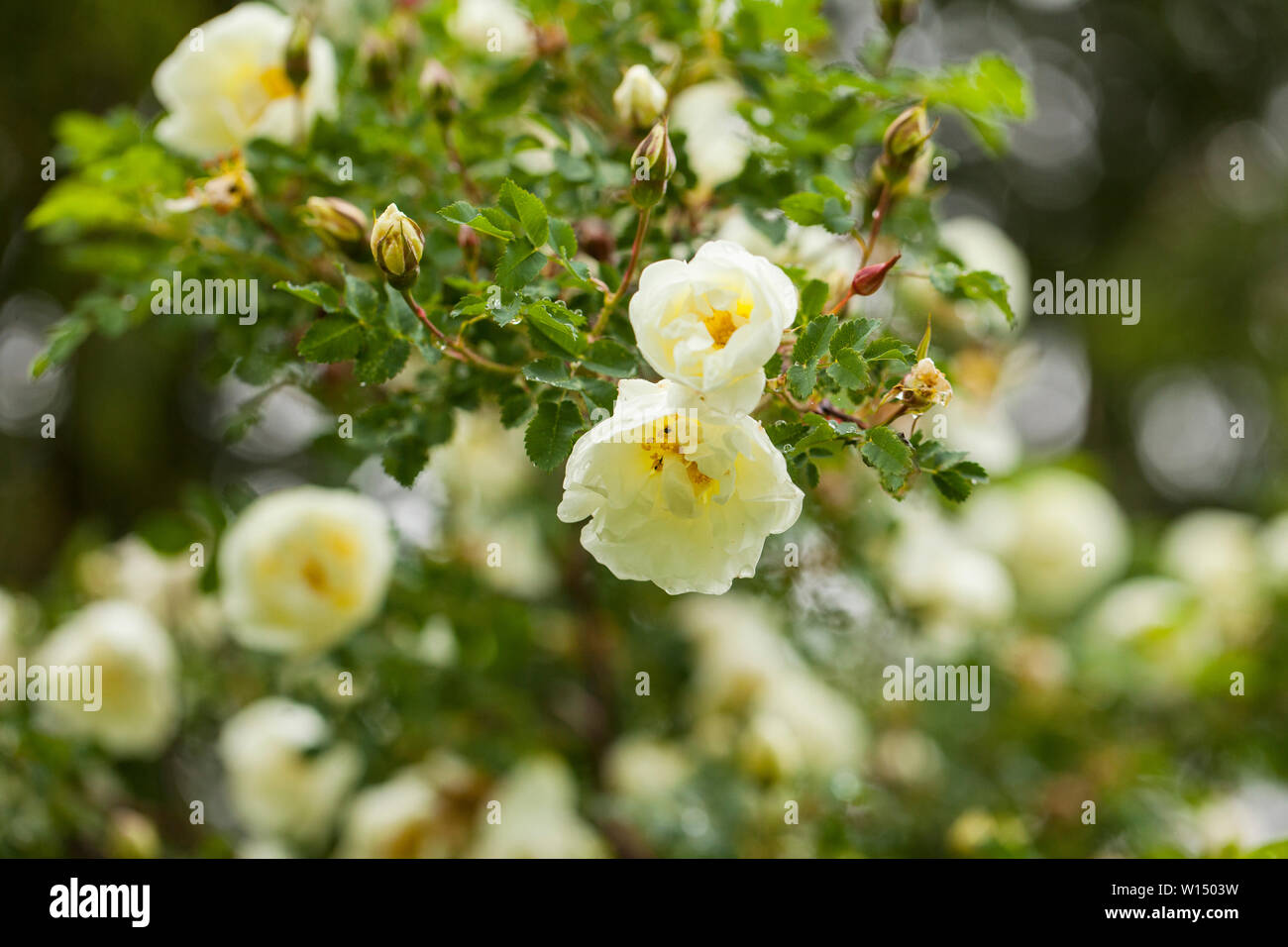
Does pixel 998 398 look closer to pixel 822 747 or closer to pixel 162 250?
pixel 822 747

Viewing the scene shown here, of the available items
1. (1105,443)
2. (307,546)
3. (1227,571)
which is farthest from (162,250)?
(1105,443)

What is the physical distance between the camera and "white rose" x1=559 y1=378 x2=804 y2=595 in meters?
0.67

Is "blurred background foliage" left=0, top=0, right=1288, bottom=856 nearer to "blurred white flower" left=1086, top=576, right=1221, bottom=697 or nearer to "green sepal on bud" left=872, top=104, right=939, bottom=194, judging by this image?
"blurred white flower" left=1086, top=576, right=1221, bottom=697

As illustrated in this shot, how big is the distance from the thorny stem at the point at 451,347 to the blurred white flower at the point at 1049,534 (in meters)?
1.47

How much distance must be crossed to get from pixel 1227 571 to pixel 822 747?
0.97 m

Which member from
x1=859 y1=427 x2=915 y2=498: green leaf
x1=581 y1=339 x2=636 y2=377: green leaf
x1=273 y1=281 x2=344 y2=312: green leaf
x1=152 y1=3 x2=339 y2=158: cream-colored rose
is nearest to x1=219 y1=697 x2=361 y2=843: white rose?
x1=152 y1=3 x2=339 y2=158: cream-colored rose

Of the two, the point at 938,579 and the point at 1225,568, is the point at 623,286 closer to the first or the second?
the point at 938,579

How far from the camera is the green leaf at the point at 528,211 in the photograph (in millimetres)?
750

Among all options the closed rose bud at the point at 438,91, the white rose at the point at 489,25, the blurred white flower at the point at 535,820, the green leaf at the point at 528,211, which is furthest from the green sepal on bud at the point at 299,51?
the blurred white flower at the point at 535,820

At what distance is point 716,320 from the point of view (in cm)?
70

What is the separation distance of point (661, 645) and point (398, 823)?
576 millimetres

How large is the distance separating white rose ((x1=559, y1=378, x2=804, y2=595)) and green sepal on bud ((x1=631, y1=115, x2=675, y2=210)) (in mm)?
156

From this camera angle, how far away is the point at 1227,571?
2150 mm

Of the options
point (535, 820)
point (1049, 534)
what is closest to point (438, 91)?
point (535, 820)
